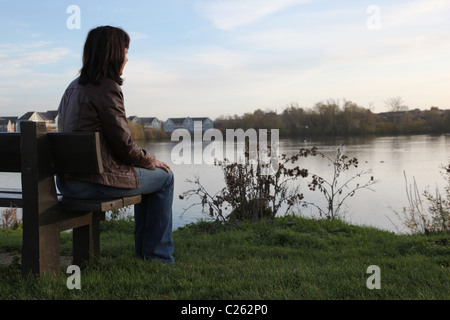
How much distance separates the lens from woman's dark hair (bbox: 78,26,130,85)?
310 centimetres

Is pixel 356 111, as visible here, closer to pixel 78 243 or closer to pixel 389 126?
pixel 389 126

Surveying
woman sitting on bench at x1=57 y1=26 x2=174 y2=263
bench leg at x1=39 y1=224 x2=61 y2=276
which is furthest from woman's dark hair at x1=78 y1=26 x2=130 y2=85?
bench leg at x1=39 y1=224 x2=61 y2=276

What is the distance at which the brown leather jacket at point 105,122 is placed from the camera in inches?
119

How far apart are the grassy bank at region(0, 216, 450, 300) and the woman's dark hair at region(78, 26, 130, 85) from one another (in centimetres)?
143

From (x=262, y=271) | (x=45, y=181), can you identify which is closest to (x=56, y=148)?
(x=45, y=181)

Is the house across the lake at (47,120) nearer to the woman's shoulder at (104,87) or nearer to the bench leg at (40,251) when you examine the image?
the woman's shoulder at (104,87)

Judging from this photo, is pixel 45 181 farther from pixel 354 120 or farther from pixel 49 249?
pixel 354 120

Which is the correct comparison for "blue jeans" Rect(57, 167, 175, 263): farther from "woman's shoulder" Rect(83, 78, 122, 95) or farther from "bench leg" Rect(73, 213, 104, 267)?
"woman's shoulder" Rect(83, 78, 122, 95)

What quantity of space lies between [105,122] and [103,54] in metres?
0.52

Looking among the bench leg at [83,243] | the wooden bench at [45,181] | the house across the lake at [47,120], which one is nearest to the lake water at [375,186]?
the house across the lake at [47,120]

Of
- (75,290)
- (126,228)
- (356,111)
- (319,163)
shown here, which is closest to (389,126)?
(356,111)

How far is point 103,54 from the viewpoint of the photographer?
10.3ft

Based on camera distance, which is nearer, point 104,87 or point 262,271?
point 104,87

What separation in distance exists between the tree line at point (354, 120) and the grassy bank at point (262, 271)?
2553 centimetres
